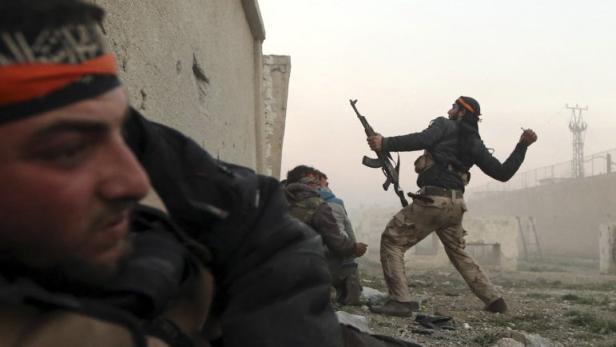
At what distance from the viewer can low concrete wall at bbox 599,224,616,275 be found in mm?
12945

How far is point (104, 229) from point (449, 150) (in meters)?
4.02

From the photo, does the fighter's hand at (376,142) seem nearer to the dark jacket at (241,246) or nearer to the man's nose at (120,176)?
the dark jacket at (241,246)

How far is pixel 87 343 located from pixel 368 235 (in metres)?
28.8

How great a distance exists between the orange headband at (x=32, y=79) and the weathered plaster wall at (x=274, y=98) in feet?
21.3

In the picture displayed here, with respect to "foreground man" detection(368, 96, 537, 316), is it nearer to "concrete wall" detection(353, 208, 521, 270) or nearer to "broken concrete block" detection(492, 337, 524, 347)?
"broken concrete block" detection(492, 337, 524, 347)

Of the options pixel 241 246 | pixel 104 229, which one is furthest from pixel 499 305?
pixel 104 229

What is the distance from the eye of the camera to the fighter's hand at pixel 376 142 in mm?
4738

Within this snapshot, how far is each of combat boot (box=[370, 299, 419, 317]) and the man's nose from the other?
3.83 meters

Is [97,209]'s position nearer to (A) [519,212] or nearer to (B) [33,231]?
(B) [33,231]

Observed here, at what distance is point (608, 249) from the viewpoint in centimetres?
1312

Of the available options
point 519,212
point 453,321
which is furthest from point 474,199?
point 453,321

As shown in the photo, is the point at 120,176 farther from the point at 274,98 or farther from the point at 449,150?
the point at 274,98

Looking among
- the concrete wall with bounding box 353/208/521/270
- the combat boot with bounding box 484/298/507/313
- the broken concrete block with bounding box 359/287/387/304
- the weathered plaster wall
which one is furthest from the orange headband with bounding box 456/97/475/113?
the concrete wall with bounding box 353/208/521/270

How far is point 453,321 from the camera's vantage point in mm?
4113
